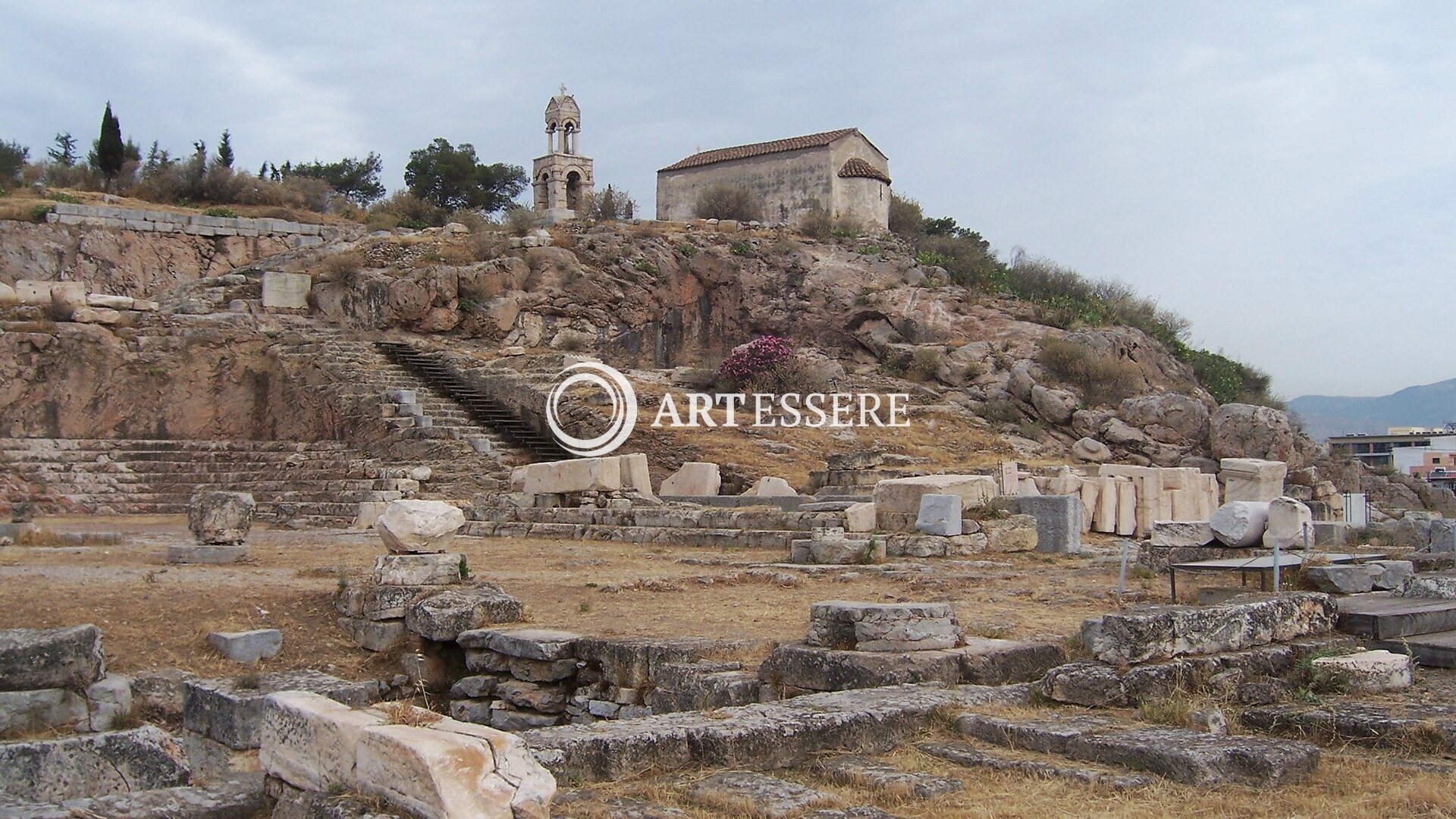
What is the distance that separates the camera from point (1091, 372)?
32125mm

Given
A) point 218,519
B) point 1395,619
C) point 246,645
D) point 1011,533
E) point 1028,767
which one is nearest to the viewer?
point 1028,767

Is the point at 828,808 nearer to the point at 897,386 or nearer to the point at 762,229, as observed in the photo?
the point at 897,386

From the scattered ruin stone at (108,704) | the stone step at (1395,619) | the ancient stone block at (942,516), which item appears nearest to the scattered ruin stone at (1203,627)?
the stone step at (1395,619)

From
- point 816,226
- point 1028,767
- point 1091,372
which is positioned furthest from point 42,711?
point 816,226

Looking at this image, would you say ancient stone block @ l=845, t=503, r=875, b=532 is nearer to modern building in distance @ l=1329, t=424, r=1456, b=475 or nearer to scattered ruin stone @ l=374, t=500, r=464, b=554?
scattered ruin stone @ l=374, t=500, r=464, b=554

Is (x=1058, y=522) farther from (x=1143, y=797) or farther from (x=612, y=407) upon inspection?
(x=612, y=407)

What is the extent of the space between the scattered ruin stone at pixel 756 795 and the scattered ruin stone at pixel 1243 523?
6.86 m

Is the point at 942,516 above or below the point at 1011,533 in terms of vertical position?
above

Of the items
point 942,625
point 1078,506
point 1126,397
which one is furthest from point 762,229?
point 942,625

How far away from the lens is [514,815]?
12.4 ft

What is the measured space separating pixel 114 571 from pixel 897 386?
24.1 metres

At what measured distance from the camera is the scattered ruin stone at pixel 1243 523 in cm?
1012

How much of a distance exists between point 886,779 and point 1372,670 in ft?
9.87

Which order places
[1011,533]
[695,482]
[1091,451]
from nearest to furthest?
1. [1011,533]
2. [695,482]
3. [1091,451]
